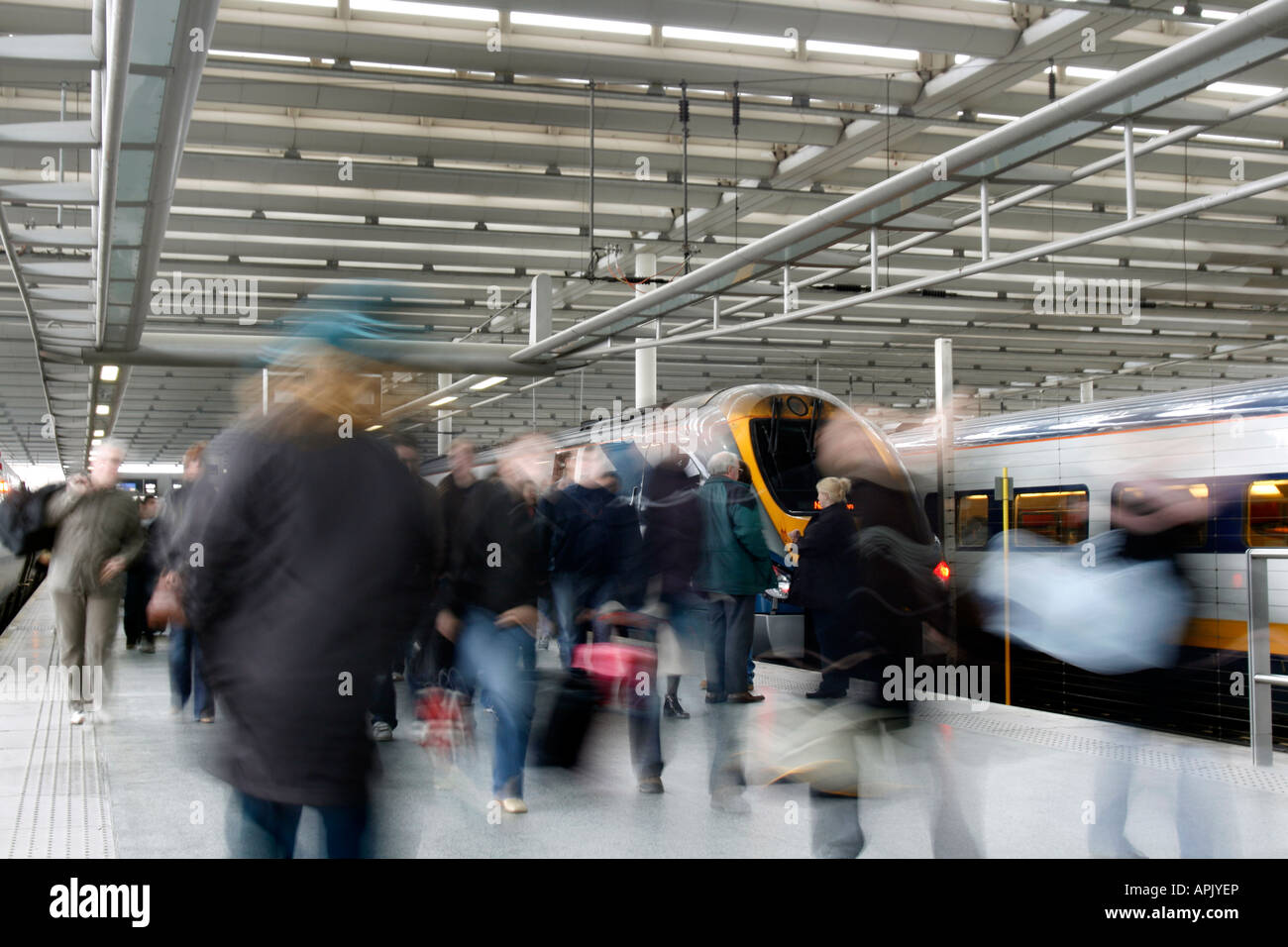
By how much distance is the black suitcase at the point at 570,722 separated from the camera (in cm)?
695

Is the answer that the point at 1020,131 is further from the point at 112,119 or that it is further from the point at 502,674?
the point at 112,119

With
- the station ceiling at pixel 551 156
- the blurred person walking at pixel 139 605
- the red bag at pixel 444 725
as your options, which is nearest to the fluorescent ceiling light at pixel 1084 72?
the station ceiling at pixel 551 156

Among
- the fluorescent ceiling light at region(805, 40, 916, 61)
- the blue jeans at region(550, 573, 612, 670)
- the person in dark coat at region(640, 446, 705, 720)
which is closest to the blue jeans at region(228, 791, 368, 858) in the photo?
the person in dark coat at region(640, 446, 705, 720)

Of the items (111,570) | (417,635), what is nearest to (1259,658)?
(417,635)

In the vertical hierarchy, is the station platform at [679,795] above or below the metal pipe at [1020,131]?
below

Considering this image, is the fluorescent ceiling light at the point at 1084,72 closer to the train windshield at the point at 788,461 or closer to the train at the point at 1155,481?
the train at the point at 1155,481

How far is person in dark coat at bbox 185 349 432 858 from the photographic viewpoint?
2.65 meters

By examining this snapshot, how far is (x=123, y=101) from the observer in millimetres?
6277

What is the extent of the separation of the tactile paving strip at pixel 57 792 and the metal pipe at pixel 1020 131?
5.90 metres

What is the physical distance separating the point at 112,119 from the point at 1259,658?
7210mm

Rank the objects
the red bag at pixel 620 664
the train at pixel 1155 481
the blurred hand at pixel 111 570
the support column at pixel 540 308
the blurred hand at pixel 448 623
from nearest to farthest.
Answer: the blurred hand at pixel 448 623 → the red bag at pixel 620 664 → the blurred hand at pixel 111 570 → the train at pixel 1155 481 → the support column at pixel 540 308
